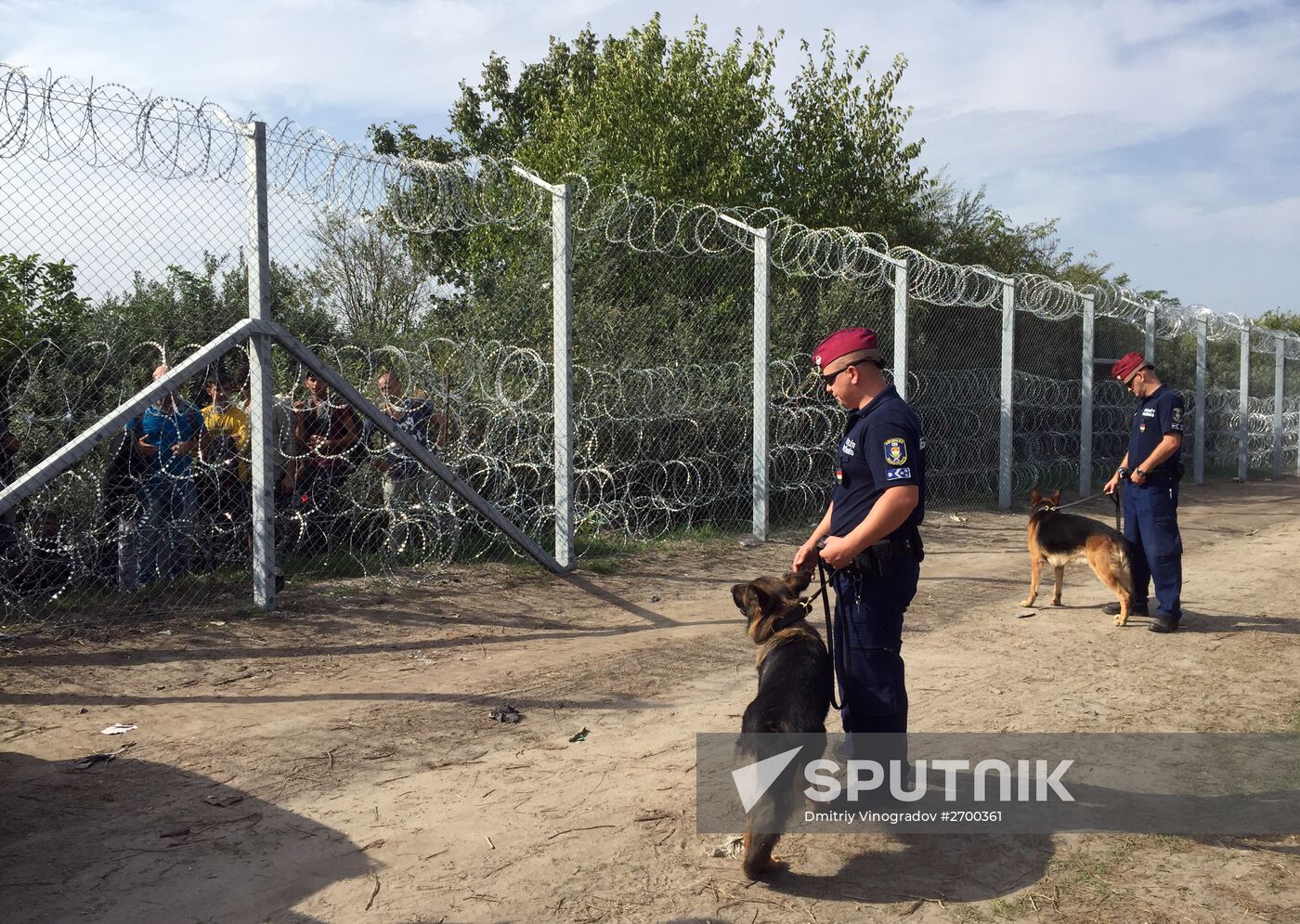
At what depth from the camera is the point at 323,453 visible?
719cm

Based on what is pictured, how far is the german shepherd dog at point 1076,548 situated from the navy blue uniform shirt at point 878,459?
3.76 meters

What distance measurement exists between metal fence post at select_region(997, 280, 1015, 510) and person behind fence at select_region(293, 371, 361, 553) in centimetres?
839

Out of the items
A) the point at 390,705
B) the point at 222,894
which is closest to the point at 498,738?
the point at 390,705

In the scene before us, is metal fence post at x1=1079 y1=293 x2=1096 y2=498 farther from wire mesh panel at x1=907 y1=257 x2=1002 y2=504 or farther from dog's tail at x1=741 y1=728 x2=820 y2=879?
dog's tail at x1=741 y1=728 x2=820 y2=879

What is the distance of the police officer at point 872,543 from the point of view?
3613 mm

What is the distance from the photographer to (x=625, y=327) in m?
9.75

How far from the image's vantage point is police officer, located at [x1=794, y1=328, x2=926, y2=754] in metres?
3.61

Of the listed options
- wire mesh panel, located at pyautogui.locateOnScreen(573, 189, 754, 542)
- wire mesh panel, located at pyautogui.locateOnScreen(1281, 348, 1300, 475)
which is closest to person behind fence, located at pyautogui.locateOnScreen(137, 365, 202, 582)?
wire mesh panel, located at pyautogui.locateOnScreen(573, 189, 754, 542)

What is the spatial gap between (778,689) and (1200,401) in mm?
17130

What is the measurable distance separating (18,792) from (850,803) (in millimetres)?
3056

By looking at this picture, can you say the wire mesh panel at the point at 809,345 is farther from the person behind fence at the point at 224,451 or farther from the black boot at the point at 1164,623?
the person behind fence at the point at 224,451

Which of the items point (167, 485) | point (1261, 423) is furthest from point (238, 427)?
point (1261, 423)

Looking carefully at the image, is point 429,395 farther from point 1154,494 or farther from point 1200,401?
point 1200,401

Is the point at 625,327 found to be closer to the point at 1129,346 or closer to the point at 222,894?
the point at 222,894
